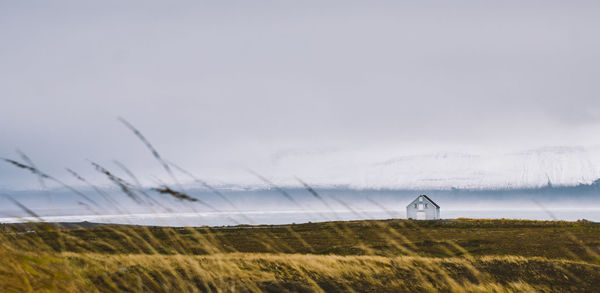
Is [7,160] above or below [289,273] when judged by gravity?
above

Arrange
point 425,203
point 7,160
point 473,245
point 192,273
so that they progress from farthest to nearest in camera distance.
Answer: point 425,203 → point 473,245 → point 192,273 → point 7,160

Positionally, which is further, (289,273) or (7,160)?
(289,273)

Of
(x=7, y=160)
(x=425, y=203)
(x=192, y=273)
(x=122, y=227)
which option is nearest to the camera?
(x=7, y=160)

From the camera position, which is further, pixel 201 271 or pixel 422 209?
pixel 422 209

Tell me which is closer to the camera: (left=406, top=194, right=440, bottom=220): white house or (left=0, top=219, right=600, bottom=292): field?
(left=0, top=219, right=600, bottom=292): field

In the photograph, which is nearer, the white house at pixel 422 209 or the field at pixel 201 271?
the field at pixel 201 271

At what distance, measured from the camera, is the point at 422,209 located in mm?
81500

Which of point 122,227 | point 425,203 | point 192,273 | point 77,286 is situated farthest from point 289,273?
point 425,203

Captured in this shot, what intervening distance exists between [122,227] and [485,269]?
8.11 meters

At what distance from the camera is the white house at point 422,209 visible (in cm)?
8119

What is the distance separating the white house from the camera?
8119 cm

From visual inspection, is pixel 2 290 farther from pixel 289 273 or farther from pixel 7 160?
pixel 289 273

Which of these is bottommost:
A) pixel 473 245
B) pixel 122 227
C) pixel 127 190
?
pixel 473 245

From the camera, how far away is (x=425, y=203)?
3226 inches
